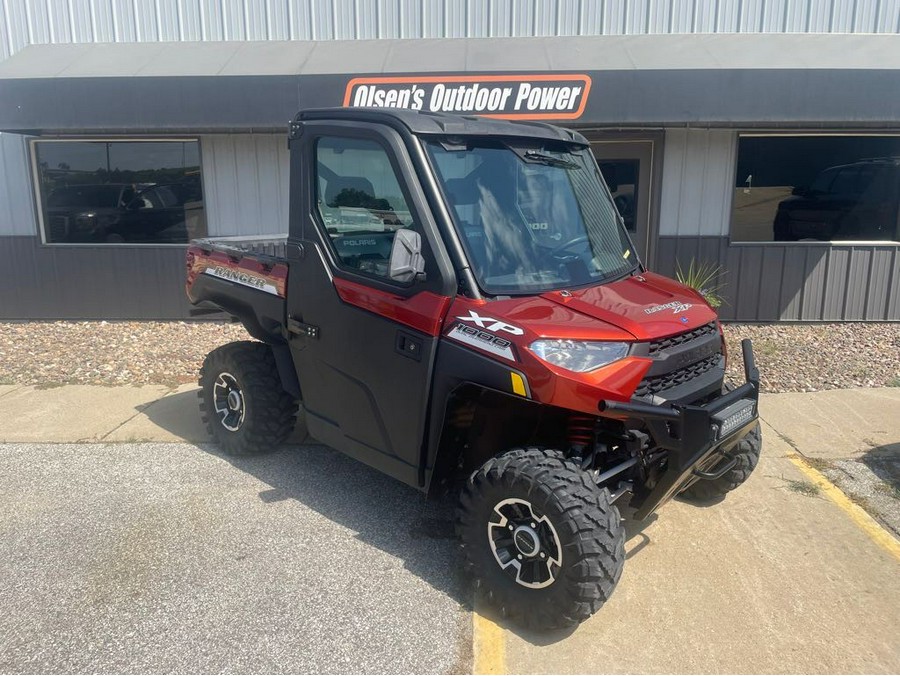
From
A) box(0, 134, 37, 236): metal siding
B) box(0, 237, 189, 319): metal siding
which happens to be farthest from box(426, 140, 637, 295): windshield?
box(0, 134, 37, 236): metal siding

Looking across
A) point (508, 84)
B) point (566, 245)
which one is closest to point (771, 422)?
point (566, 245)

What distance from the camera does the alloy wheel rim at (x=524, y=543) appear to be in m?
3.09

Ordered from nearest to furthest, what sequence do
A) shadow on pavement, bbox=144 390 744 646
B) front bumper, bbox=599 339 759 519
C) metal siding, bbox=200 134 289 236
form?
1. front bumper, bbox=599 339 759 519
2. shadow on pavement, bbox=144 390 744 646
3. metal siding, bbox=200 134 289 236

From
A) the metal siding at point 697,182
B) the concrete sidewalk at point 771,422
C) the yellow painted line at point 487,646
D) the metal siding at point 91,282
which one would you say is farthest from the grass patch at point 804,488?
the metal siding at point 91,282

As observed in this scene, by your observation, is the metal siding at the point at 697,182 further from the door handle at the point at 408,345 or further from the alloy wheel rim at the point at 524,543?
the alloy wheel rim at the point at 524,543

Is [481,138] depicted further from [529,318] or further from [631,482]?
[631,482]

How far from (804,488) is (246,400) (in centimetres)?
386

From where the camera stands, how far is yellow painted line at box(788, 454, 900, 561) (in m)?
3.93

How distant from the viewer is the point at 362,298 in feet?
12.3

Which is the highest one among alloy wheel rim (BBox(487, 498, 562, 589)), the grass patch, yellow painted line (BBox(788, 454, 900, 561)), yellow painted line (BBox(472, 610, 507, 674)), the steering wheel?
the steering wheel

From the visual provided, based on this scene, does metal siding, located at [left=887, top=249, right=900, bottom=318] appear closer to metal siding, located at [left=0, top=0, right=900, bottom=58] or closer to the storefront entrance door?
metal siding, located at [left=0, top=0, right=900, bottom=58]

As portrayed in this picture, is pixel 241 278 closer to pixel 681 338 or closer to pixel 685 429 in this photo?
pixel 681 338

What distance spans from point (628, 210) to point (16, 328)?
813cm

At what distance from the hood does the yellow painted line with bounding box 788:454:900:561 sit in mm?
1677
